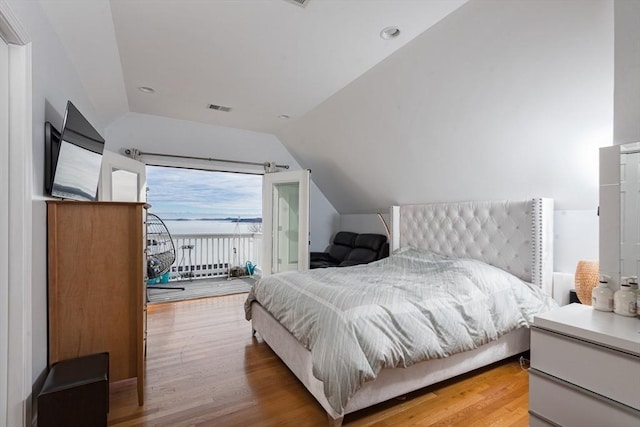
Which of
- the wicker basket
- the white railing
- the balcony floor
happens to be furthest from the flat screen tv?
the white railing

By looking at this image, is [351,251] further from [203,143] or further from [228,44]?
[228,44]

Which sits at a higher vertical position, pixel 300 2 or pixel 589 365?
pixel 300 2

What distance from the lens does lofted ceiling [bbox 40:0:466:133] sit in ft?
6.50

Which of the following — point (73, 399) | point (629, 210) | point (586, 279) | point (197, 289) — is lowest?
point (197, 289)

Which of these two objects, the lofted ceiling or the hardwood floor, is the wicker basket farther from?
the lofted ceiling

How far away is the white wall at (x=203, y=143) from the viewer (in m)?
4.18

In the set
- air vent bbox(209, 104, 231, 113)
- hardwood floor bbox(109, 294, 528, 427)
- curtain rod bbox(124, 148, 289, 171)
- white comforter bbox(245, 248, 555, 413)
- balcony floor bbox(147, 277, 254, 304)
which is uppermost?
air vent bbox(209, 104, 231, 113)

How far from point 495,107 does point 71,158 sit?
3.11m

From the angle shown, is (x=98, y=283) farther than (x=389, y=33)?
No

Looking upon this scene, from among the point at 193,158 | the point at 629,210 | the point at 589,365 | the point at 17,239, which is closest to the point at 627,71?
the point at 629,210

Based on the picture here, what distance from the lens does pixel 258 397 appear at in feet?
6.58

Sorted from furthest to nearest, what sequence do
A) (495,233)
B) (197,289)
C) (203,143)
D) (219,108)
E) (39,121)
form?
(197,289) < (203,143) < (219,108) < (495,233) < (39,121)

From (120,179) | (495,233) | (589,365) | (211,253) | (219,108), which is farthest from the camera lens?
(211,253)

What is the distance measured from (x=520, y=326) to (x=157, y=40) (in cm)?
368
